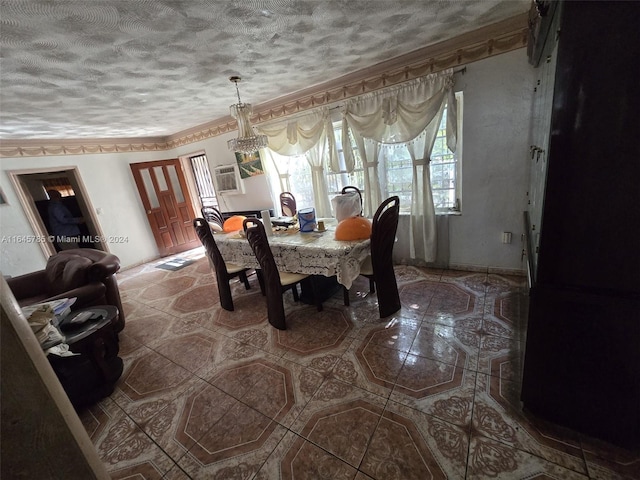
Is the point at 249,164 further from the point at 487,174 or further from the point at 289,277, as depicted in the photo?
the point at 487,174

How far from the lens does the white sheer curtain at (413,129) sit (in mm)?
2631

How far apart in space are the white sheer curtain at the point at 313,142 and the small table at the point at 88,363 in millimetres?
2734

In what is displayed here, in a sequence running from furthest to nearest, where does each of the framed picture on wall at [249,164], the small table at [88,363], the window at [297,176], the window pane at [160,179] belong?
the window pane at [160,179], the framed picture on wall at [249,164], the window at [297,176], the small table at [88,363]

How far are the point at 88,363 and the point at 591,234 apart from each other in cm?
296

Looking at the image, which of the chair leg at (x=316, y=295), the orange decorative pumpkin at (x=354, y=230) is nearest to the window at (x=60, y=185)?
the chair leg at (x=316, y=295)

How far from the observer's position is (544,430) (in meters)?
1.24

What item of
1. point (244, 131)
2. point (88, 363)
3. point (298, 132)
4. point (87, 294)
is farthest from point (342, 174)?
point (88, 363)

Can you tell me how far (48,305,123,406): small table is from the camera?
1642 millimetres

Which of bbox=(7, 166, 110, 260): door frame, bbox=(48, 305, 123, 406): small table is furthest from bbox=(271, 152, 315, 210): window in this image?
bbox=(7, 166, 110, 260): door frame

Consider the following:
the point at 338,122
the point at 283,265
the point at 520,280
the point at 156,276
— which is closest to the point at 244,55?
the point at 338,122

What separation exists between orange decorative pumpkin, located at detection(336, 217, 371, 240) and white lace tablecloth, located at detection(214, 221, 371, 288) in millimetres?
48

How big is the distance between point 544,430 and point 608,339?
592mm

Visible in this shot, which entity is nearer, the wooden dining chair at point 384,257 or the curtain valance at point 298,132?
the wooden dining chair at point 384,257

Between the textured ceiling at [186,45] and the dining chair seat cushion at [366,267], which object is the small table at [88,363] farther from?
the dining chair seat cushion at [366,267]
